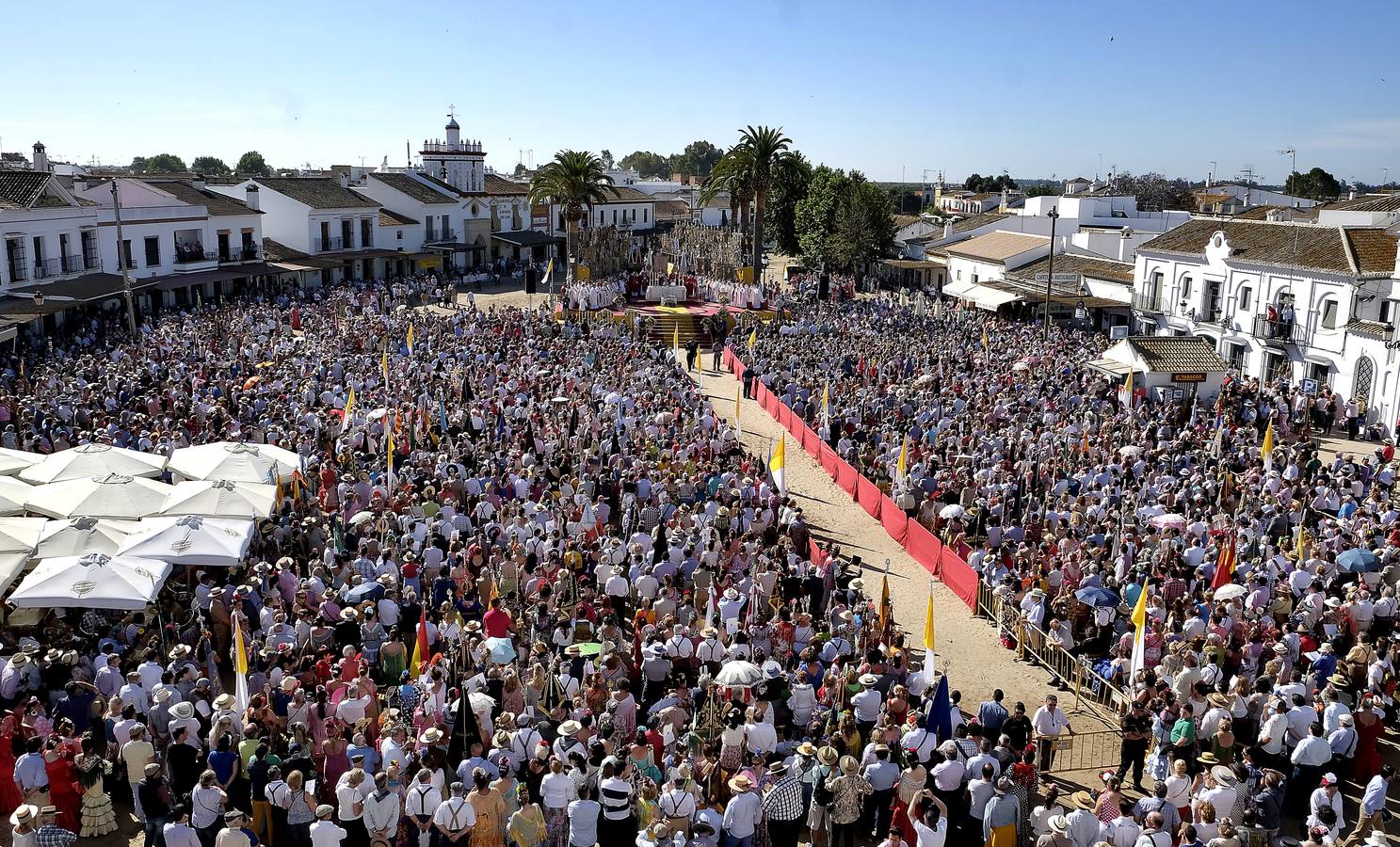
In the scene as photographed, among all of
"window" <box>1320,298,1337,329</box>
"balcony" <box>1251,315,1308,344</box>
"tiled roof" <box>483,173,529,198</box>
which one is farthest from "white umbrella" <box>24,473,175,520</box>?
"tiled roof" <box>483,173,529,198</box>

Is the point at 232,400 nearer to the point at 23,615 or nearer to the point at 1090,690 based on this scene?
the point at 23,615

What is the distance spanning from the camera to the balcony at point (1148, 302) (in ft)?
117

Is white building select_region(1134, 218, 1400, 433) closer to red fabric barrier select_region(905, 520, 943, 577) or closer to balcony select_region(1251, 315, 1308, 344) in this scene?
balcony select_region(1251, 315, 1308, 344)

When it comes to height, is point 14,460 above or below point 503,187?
below

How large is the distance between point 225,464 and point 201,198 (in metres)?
34.2

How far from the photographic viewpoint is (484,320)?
103ft

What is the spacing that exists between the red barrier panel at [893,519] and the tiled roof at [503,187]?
51.5 meters

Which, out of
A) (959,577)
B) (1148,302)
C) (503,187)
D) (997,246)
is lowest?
(959,577)

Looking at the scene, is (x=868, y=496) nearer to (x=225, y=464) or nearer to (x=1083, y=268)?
(x=225, y=464)

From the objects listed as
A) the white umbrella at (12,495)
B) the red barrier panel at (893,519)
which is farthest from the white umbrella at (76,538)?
the red barrier panel at (893,519)

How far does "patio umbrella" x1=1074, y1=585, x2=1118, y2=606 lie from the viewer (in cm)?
1259

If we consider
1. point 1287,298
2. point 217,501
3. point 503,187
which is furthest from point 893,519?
point 503,187

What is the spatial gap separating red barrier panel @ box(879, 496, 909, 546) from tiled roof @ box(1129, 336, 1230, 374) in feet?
35.6

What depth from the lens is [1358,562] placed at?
43.7 ft
